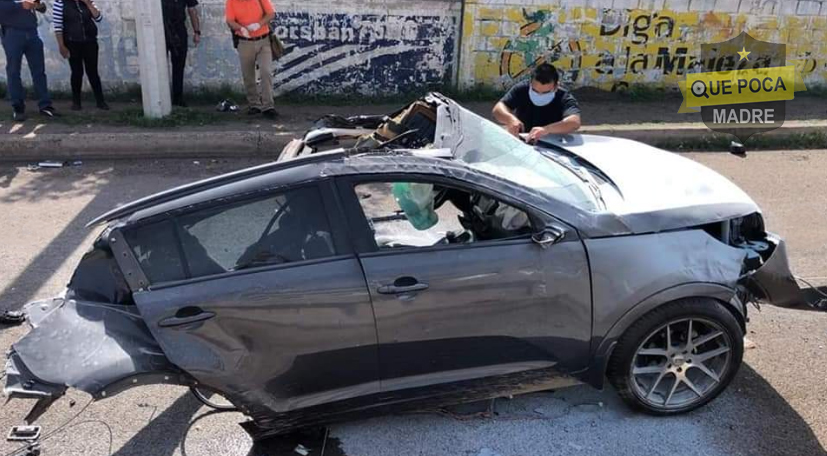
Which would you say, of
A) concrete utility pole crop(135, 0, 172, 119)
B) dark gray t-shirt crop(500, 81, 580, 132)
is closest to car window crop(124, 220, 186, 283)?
dark gray t-shirt crop(500, 81, 580, 132)

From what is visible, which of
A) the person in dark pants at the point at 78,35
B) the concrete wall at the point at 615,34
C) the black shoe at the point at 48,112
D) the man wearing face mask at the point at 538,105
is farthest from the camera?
the concrete wall at the point at 615,34

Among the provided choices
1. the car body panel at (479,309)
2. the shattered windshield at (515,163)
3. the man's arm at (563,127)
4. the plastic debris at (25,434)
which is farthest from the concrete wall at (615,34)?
the plastic debris at (25,434)

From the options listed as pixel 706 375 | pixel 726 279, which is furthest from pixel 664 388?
pixel 726 279

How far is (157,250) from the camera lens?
3.25m

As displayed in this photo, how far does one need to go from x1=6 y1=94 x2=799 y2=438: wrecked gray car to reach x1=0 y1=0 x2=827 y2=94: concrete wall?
7.05 meters

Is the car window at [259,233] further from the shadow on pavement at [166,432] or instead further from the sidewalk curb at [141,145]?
the sidewalk curb at [141,145]

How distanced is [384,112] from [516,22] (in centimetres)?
258

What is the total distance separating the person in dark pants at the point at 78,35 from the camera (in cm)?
882

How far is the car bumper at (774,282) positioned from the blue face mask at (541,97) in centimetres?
247

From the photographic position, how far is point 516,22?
34.9ft

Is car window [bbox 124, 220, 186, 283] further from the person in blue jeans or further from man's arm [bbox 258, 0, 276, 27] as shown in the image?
the person in blue jeans

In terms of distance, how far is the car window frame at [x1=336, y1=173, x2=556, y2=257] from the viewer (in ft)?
10.9

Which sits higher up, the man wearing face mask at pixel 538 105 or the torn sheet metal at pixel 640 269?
the man wearing face mask at pixel 538 105

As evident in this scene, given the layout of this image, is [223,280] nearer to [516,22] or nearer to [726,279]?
[726,279]
